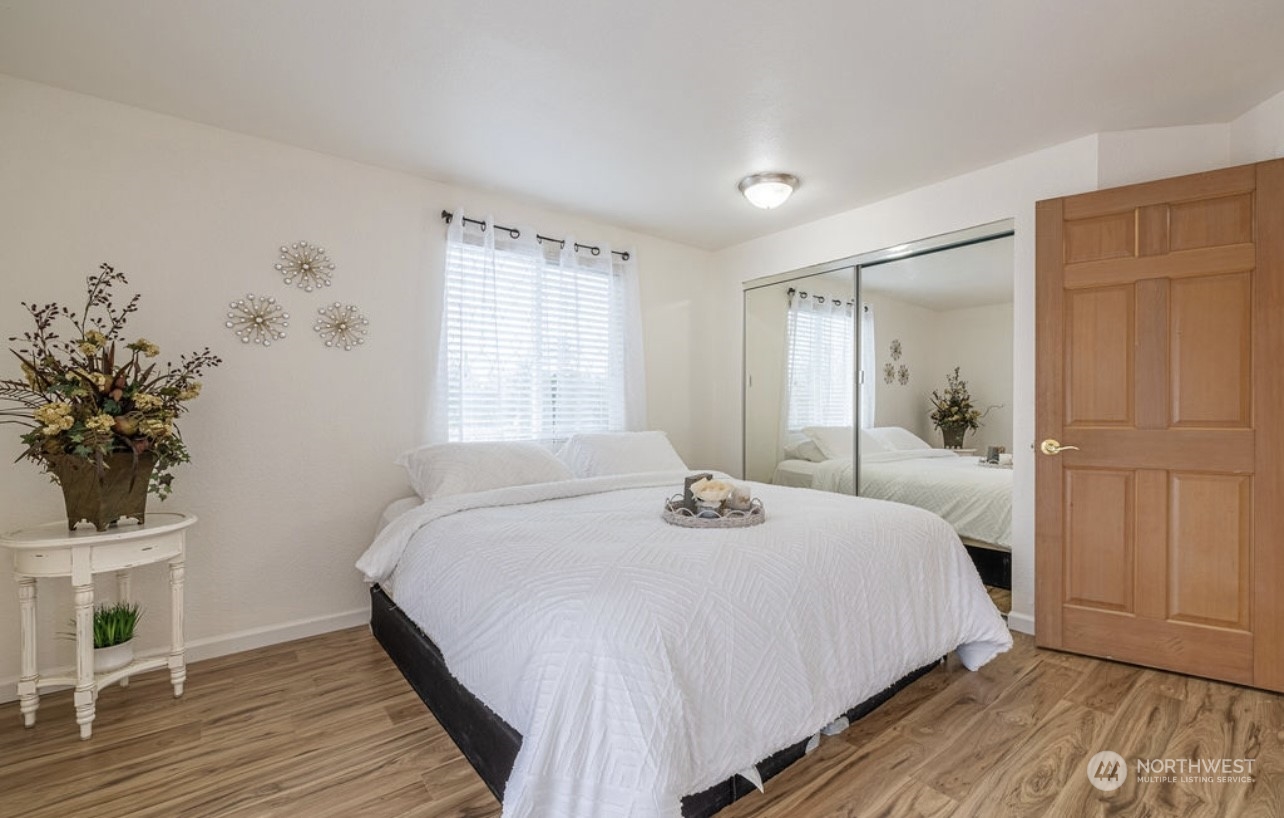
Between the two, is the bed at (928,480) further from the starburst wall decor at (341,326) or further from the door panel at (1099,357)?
the starburst wall decor at (341,326)

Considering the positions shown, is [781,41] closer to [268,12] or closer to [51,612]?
[268,12]

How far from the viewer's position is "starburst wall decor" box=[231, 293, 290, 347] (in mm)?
2623

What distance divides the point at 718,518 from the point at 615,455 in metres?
1.35

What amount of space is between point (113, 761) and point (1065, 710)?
10.9 ft

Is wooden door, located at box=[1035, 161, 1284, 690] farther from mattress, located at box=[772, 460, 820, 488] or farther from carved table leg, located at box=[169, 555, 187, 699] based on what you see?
carved table leg, located at box=[169, 555, 187, 699]

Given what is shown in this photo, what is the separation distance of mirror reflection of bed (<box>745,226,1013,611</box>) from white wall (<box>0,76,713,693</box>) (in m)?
2.31

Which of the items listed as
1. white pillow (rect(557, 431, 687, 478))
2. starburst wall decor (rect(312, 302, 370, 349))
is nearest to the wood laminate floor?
white pillow (rect(557, 431, 687, 478))

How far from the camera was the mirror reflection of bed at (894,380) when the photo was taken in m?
3.03

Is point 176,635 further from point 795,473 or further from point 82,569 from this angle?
point 795,473

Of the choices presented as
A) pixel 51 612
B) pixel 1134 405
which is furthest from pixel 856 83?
pixel 51 612

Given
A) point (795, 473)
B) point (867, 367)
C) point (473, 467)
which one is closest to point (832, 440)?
point (795, 473)

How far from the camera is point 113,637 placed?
2.18m

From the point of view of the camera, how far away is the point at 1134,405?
7.97 feet

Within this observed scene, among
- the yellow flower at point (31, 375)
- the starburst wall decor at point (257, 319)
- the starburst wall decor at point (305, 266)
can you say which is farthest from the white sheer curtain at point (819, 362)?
the yellow flower at point (31, 375)
